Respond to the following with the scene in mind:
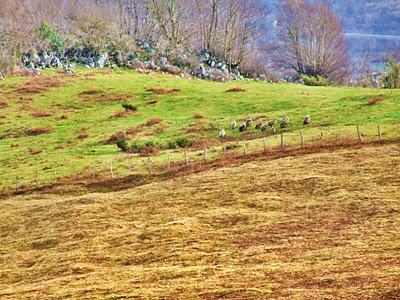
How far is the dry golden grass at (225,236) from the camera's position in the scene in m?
29.1

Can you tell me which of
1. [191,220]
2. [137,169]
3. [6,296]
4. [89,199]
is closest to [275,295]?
[6,296]

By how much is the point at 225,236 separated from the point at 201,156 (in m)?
22.6

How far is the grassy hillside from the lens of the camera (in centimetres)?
6562

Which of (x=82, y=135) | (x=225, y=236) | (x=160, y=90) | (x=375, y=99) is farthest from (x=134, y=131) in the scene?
(x=225, y=236)

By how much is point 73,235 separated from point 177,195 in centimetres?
831

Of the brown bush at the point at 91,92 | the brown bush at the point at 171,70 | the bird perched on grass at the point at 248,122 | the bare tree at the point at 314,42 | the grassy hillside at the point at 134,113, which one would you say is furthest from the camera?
the bare tree at the point at 314,42

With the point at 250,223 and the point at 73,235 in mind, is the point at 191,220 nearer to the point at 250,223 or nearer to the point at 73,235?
the point at 250,223

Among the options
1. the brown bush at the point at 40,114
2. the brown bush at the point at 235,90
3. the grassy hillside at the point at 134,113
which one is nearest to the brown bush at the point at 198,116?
the grassy hillside at the point at 134,113

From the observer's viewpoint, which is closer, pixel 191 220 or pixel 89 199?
pixel 191 220

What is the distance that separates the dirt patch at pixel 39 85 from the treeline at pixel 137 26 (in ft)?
54.1

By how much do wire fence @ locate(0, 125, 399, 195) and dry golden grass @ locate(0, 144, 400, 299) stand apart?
3.89 metres

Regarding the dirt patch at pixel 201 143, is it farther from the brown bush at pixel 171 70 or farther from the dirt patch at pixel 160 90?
the brown bush at pixel 171 70

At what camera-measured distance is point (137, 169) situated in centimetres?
5966

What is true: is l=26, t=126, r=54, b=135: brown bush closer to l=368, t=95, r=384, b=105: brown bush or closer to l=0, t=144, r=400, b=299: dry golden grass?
l=0, t=144, r=400, b=299: dry golden grass
